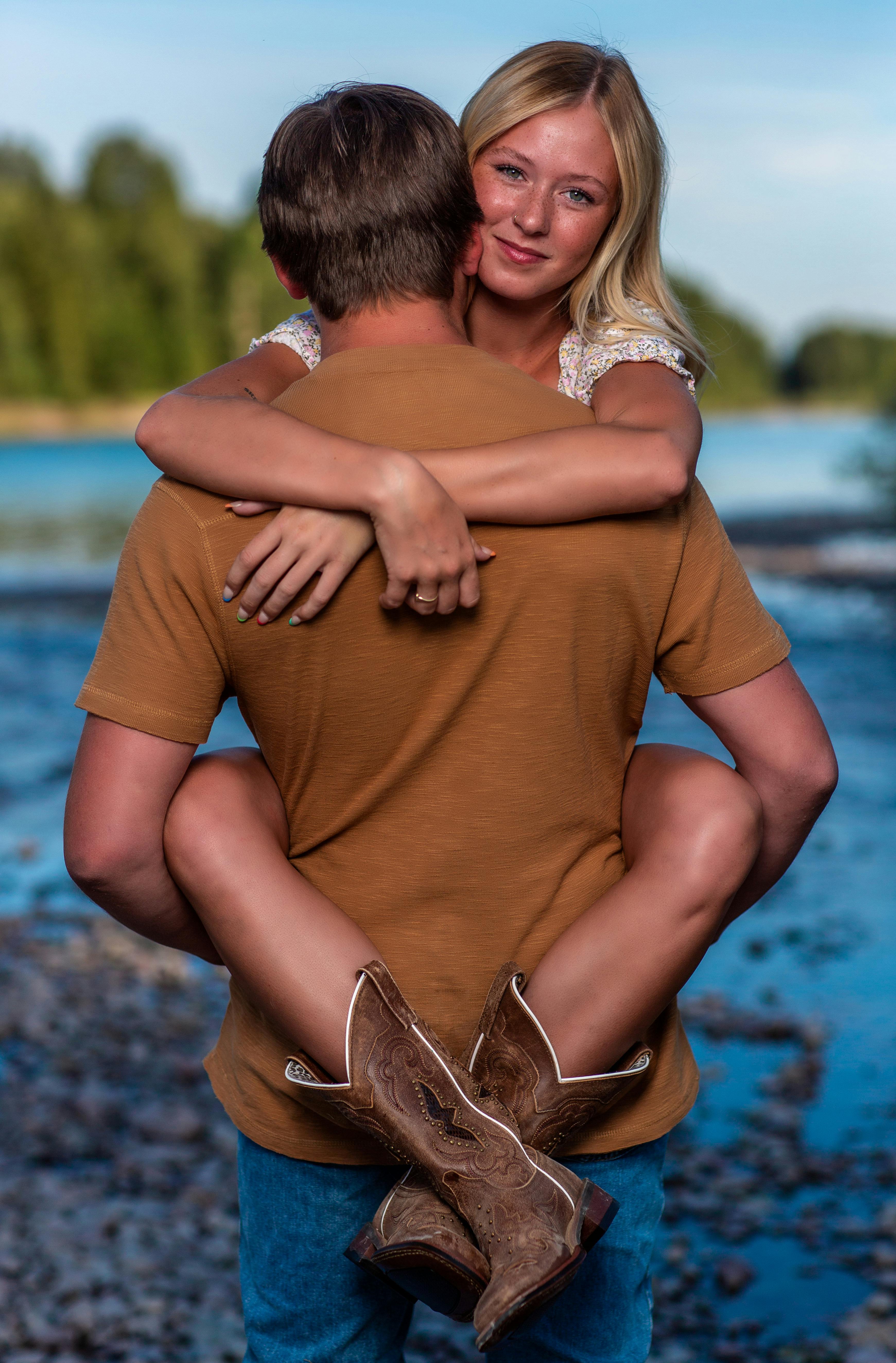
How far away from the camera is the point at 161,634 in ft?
5.20

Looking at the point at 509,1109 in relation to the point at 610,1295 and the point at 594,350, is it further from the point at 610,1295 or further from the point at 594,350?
the point at 594,350

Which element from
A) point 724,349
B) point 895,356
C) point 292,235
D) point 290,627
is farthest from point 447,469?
point 895,356

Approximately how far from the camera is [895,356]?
17328 millimetres

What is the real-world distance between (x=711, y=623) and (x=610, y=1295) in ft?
3.21

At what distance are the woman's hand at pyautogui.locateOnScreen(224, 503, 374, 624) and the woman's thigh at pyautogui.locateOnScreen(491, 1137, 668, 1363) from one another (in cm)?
93

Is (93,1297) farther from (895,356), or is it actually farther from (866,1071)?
(895,356)

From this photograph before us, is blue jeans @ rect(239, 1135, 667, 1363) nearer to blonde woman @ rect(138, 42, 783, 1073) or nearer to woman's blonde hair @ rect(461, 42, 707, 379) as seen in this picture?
blonde woman @ rect(138, 42, 783, 1073)

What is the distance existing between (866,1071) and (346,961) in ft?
12.1

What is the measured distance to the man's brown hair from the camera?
1.61 metres

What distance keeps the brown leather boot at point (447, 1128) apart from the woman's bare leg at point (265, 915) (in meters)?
0.03

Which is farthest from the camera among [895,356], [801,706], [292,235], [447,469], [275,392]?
[895,356]

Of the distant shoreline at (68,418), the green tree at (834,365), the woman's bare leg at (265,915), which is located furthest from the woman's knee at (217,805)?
the green tree at (834,365)

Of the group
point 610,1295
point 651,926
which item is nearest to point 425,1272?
point 610,1295

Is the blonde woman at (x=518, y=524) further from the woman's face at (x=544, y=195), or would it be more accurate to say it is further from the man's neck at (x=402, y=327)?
the woman's face at (x=544, y=195)
